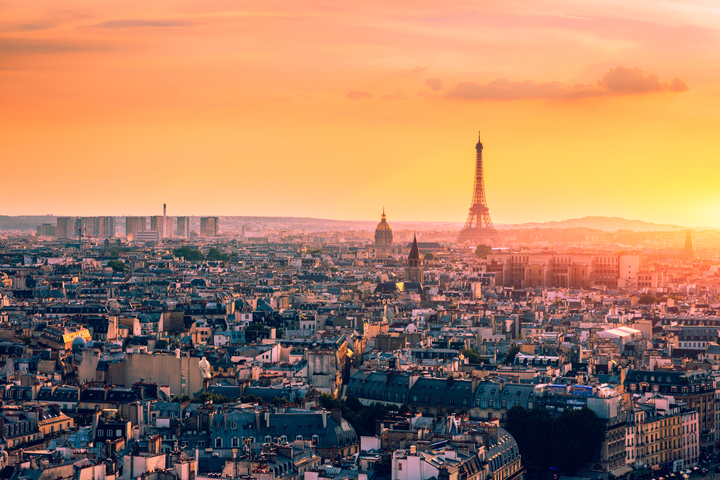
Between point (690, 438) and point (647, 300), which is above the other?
Answer: point (647, 300)

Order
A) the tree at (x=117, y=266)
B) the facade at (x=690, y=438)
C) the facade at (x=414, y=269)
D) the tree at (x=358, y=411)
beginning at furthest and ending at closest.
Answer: the tree at (x=117, y=266) < the facade at (x=414, y=269) < the facade at (x=690, y=438) < the tree at (x=358, y=411)

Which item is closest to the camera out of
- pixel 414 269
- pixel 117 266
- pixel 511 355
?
pixel 511 355

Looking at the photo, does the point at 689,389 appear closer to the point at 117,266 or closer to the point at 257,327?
the point at 257,327

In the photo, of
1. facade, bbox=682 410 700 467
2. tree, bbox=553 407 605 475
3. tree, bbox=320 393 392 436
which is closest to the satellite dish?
tree, bbox=320 393 392 436

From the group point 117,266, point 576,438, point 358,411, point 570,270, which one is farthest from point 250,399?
point 570,270

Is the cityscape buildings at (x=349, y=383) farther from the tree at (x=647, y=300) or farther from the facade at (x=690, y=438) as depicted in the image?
the tree at (x=647, y=300)

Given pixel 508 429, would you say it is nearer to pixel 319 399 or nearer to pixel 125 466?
pixel 319 399

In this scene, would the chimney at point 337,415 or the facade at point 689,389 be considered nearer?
the chimney at point 337,415

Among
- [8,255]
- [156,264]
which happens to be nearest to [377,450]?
[156,264]

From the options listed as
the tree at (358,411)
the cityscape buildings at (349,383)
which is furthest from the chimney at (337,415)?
the tree at (358,411)
